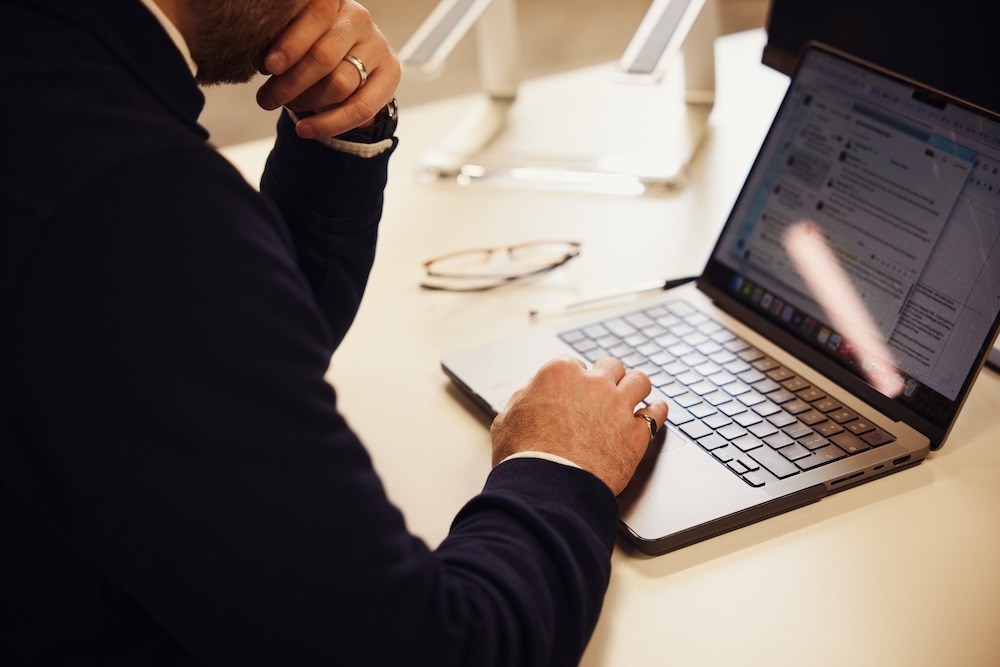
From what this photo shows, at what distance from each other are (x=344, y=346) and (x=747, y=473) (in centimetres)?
48

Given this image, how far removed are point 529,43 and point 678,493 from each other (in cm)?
376

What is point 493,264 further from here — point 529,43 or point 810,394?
point 529,43

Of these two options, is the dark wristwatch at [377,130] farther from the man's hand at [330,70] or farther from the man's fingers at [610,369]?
the man's fingers at [610,369]

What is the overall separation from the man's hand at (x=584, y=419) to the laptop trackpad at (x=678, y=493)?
0.02m

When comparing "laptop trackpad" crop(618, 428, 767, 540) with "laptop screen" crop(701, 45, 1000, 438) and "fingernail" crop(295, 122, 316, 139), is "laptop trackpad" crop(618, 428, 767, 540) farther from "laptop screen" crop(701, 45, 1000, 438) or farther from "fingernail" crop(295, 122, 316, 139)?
"fingernail" crop(295, 122, 316, 139)

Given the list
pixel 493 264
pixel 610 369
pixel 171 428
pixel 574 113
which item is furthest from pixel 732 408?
pixel 574 113

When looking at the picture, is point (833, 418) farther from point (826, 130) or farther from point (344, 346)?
point (344, 346)

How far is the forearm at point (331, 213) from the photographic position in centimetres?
101

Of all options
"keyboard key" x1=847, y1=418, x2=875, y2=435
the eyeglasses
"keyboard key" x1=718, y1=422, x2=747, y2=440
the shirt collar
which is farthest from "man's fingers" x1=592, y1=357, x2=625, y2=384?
the shirt collar

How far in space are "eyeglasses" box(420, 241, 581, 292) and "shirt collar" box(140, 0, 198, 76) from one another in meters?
0.57

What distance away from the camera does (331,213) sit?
1.02m

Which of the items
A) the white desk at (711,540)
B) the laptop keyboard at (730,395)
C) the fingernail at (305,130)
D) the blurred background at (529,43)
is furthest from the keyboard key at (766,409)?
the blurred background at (529,43)

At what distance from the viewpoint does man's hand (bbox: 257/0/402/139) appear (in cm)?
86

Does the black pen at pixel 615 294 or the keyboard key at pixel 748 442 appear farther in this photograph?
the black pen at pixel 615 294
